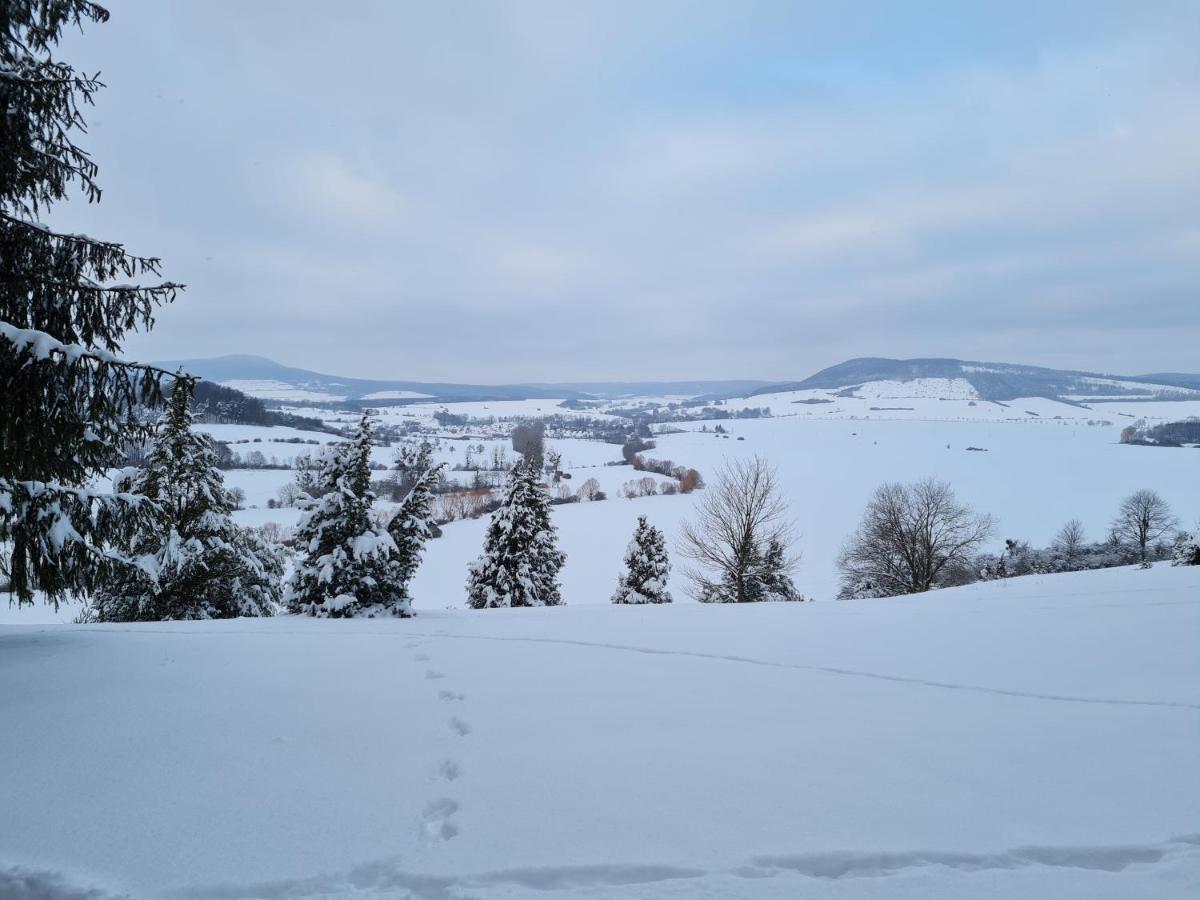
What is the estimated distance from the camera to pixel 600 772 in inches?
123

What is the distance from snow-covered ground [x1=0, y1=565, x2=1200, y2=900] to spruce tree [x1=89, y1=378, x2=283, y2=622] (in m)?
7.47

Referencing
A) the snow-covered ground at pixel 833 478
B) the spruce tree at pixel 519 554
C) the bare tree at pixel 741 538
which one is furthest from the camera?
the snow-covered ground at pixel 833 478

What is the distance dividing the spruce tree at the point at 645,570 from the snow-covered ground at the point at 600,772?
53.8ft

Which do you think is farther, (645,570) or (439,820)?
(645,570)

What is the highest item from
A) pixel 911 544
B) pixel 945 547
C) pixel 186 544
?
pixel 186 544

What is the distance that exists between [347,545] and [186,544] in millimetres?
3543

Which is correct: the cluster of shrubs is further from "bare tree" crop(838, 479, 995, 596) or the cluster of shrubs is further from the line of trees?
"bare tree" crop(838, 479, 995, 596)

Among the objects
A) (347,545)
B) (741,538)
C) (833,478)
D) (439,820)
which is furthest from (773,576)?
(833,478)

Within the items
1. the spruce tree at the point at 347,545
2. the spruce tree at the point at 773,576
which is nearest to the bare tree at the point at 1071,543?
the spruce tree at the point at 773,576

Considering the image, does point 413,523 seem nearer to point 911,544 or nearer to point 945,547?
point 911,544

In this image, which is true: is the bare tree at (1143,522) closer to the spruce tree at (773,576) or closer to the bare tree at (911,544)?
the bare tree at (911,544)

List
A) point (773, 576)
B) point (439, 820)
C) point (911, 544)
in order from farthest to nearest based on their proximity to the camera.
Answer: point (911, 544) → point (773, 576) → point (439, 820)

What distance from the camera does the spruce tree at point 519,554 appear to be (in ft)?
67.6

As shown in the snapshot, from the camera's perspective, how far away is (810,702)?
422 centimetres
